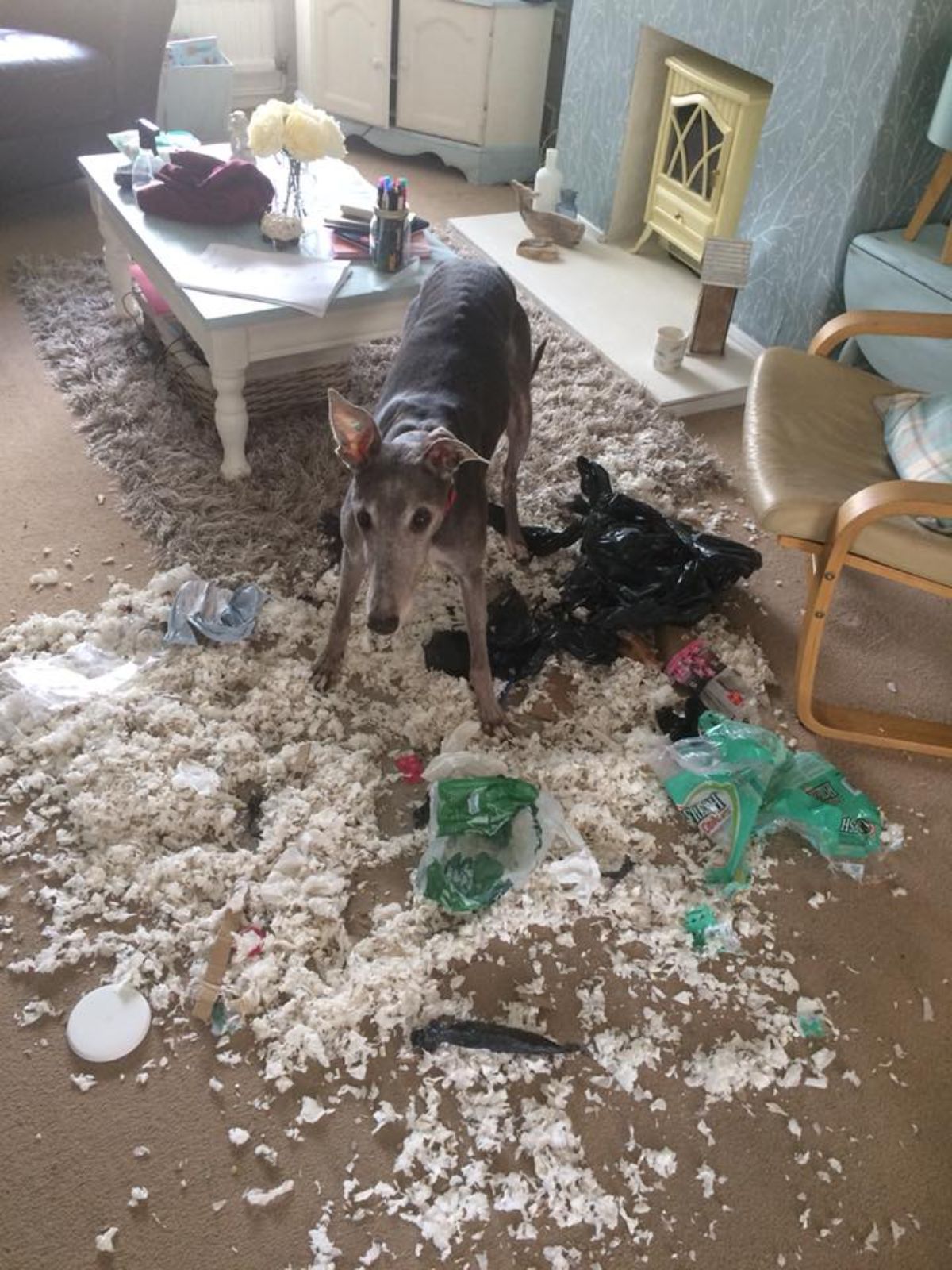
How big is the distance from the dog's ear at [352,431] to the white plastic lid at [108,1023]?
1.05m

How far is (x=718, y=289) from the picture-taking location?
139 inches

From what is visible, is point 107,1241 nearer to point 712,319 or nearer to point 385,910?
point 385,910

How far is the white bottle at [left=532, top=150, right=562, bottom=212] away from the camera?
172 inches

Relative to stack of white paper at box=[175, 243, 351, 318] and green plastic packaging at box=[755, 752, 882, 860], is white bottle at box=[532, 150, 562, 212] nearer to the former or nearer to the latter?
stack of white paper at box=[175, 243, 351, 318]

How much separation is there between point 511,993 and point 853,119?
2.90m

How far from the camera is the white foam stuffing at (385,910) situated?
1.63 meters

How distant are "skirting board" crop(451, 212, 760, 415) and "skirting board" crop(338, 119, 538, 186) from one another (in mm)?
438

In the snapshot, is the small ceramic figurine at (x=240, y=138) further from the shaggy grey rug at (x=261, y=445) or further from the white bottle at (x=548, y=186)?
the white bottle at (x=548, y=186)

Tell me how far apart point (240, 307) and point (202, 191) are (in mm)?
607

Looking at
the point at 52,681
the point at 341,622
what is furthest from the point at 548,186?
the point at 52,681

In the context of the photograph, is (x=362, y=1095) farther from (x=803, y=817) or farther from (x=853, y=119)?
(x=853, y=119)

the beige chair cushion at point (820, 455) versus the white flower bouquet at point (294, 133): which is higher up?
the white flower bouquet at point (294, 133)

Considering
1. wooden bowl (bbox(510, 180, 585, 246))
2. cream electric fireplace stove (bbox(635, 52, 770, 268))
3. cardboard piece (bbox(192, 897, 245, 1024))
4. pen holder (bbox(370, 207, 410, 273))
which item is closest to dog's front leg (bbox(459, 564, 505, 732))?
cardboard piece (bbox(192, 897, 245, 1024))

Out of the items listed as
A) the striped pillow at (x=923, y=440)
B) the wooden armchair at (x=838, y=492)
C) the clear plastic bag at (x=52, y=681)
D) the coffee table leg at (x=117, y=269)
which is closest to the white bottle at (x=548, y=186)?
the coffee table leg at (x=117, y=269)
